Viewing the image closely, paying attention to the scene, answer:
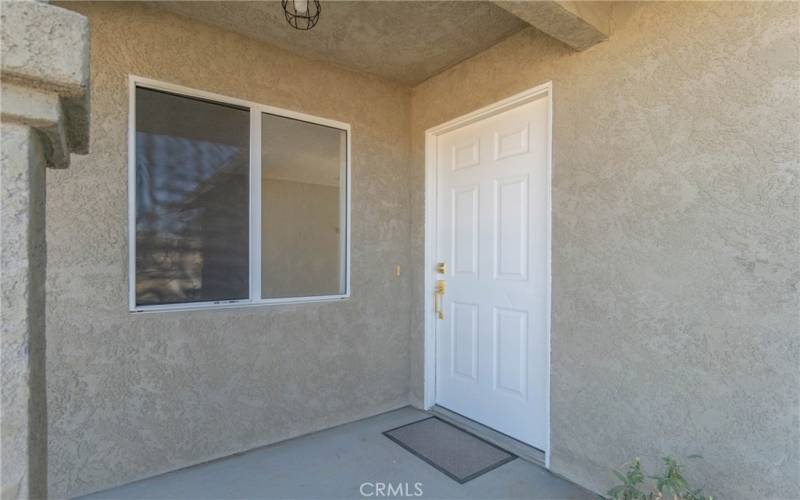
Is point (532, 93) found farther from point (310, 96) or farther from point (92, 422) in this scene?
point (92, 422)

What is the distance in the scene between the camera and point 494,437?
2.85m

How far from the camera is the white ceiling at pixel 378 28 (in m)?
2.40

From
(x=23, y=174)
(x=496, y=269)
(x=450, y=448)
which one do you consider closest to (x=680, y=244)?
(x=496, y=269)

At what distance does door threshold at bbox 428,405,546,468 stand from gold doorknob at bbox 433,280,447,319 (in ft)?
2.57

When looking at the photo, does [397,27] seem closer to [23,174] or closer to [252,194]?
[252,194]

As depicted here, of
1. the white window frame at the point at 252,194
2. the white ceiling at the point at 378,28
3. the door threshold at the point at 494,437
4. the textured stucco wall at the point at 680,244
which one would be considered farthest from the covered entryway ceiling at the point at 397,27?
the door threshold at the point at 494,437

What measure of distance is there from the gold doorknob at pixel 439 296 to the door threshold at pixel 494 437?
78cm

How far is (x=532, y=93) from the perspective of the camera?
8.48 feet

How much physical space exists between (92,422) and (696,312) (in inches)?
125

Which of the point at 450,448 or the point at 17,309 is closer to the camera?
the point at 17,309

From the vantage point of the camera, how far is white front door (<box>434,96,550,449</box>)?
2.64m

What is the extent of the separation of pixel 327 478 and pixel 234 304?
4.09ft

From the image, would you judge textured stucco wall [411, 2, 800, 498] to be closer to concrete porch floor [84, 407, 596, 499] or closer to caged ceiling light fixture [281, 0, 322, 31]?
concrete porch floor [84, 407, 596, 499]

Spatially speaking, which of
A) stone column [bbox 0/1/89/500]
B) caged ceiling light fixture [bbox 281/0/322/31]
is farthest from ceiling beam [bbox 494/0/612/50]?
stone column [bbox 0/1/89/500]
